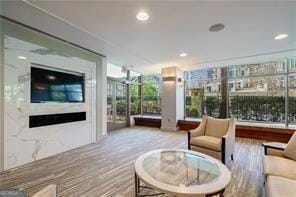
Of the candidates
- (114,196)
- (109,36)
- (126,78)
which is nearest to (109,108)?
(126,78)

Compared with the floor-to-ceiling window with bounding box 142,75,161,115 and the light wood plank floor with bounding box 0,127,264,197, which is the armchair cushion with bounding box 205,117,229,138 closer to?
the light wood plank floor with bounding box 0,127,264,197

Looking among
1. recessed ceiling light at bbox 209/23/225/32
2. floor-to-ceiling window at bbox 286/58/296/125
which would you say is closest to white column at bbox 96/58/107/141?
recessed ceiling light at bbox 209/23/225/32

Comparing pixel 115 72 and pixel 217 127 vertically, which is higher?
pixel 115 72

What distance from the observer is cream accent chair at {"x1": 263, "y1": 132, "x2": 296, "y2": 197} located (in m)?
1.69

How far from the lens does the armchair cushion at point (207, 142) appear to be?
337 centimetres

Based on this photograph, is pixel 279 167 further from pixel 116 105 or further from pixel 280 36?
pixel 116 105

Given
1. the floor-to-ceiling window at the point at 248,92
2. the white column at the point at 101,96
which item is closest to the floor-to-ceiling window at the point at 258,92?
the floor-to-ceiling window at the point at 248,92

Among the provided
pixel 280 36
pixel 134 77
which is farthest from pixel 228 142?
pixel 134 77

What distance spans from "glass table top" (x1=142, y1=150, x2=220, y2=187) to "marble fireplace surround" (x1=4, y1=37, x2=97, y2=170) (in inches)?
98.5

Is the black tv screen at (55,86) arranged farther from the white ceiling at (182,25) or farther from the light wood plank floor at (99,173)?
the light wood plank floor at (99,173)

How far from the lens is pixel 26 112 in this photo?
3432 millimetres

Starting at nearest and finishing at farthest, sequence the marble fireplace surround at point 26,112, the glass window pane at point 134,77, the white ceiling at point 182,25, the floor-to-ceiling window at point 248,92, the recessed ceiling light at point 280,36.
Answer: the white ceiling at point 182,25 < the marble fireplace surround at point 26,112 < the recessed ceiling light at point 280,36 < the floor-to-ceiling window at point 248,92 < the glass window pane at point 134,77

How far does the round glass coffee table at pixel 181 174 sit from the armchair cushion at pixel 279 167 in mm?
564

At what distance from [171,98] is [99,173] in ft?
15.2
